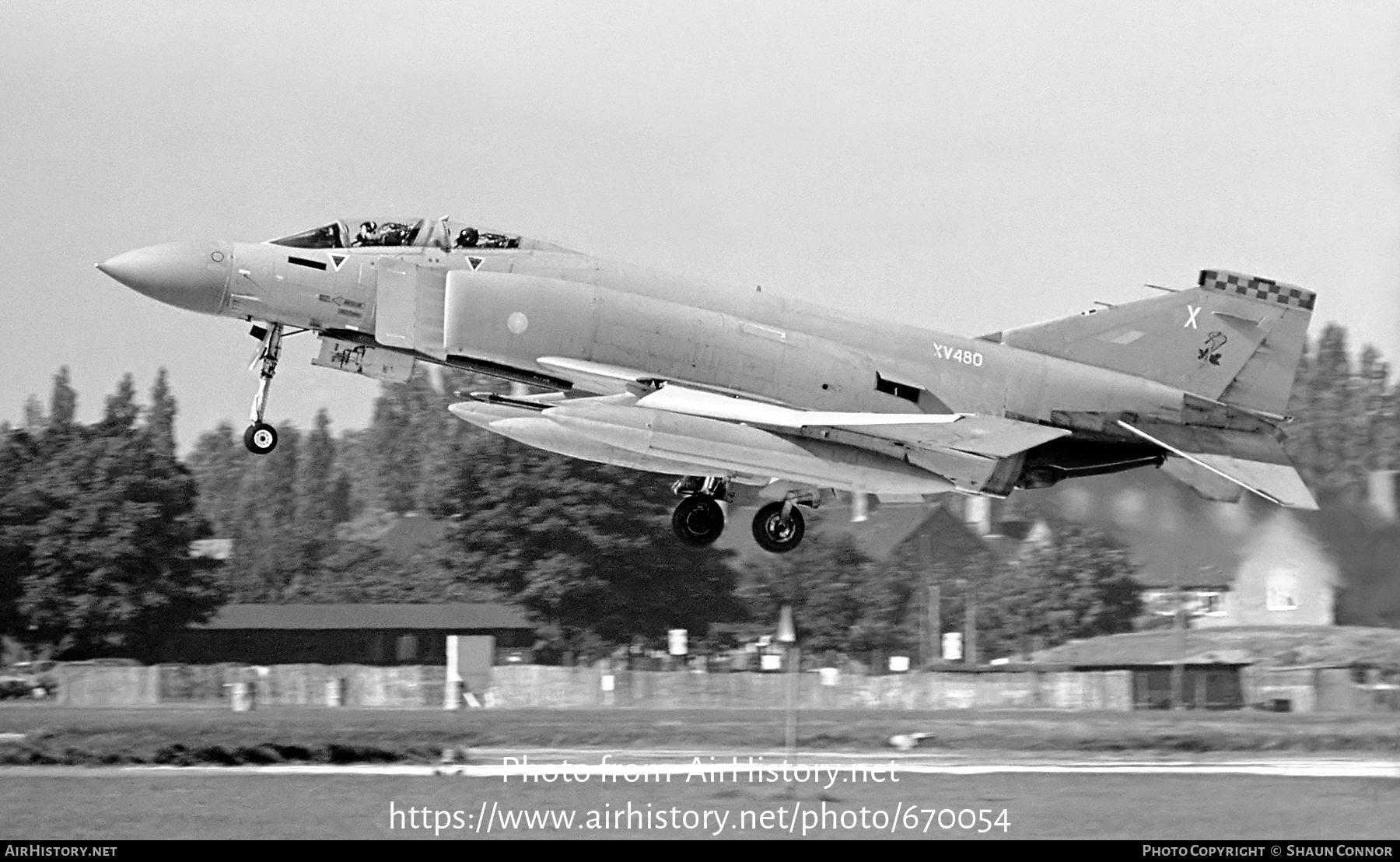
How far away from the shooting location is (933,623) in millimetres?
49344

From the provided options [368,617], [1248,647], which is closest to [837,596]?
[368,617]

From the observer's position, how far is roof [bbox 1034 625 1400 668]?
2691cm

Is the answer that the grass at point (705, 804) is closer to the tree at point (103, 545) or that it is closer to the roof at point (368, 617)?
the tree at point (103, 545)

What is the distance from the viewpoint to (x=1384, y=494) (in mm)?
26141

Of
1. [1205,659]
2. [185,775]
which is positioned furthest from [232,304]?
[1205,659]

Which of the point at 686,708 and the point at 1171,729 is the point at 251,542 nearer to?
the point at 686,708

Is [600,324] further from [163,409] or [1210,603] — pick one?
[163,409]

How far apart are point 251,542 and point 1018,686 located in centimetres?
4613

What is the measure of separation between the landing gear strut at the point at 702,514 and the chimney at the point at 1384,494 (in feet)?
33.7

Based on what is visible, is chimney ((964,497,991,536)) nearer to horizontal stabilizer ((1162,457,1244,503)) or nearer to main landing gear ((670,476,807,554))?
horizontal stabilizer ((1162,457,1244,503))

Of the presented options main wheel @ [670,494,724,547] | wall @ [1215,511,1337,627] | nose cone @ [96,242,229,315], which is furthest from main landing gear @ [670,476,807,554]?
wall @ [1215,511,1337,627]

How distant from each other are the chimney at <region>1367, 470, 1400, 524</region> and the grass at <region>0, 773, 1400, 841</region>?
7.92m

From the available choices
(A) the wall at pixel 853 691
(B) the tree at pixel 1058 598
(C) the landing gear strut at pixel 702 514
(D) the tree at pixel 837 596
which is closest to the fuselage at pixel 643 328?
(C) the landing gear strut at pixel 702 514

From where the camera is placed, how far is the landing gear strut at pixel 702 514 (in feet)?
69.7
